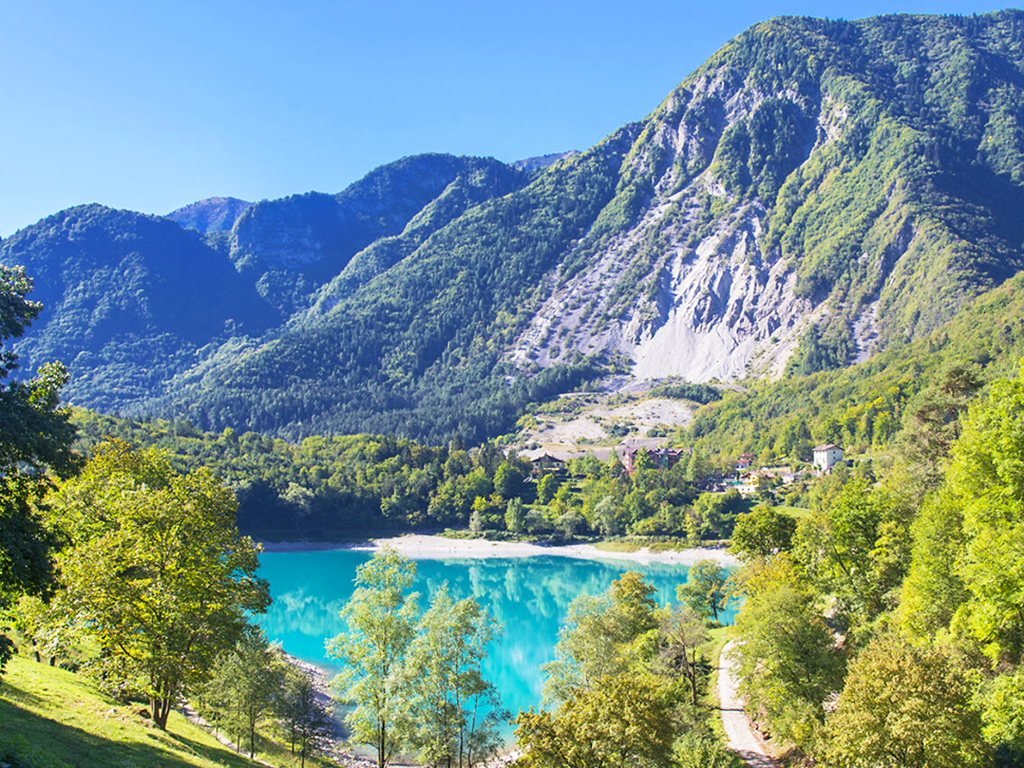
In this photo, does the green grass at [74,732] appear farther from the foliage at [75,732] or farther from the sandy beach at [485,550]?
the sandy beach at [485,550]

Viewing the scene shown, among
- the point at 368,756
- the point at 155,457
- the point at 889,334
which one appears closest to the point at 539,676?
the point at 368,756

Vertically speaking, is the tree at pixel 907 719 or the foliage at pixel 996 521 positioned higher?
the foliage at pixel 996 521

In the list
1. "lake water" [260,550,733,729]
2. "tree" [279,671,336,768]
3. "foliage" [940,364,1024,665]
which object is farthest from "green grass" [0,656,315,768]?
"lake water" [260,550,733,729]

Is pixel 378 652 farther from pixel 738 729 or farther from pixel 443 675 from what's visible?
pixel 738 729

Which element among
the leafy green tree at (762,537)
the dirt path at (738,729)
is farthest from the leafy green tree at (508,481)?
the dirt path at (738,729)

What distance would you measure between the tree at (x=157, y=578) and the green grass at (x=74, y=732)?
102cm

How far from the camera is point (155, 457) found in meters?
30.4

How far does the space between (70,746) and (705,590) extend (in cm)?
4830

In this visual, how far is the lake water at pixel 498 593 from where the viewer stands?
183 ft

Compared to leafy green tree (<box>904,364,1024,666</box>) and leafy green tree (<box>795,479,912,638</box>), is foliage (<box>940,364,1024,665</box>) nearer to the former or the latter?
leafy green tree (<box>904,364,1024,666</box>)

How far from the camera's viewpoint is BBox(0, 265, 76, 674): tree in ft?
41.6

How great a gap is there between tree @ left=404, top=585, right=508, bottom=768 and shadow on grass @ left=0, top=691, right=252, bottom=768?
8.27 meters

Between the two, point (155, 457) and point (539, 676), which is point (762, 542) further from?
point (155, 457)

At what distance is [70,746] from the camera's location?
1468cm
